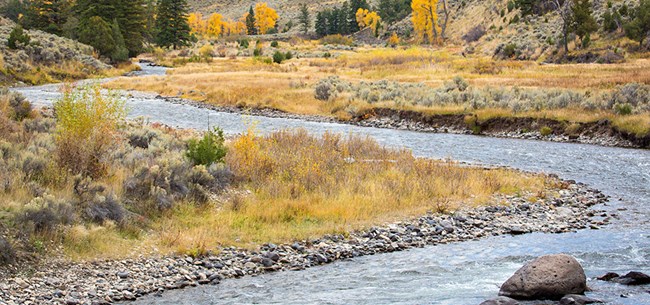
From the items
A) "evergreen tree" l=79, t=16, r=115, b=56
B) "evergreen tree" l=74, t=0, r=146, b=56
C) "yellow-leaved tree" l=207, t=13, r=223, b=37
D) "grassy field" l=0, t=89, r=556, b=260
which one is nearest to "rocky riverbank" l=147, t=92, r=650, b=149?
"grassy field" l=0, t=89, r=556, b=260

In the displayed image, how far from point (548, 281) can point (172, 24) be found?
90.7 metres

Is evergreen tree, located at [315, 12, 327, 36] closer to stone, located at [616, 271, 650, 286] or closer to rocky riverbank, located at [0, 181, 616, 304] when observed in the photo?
rocky riverbank, located at [0, 181, 616, 304]

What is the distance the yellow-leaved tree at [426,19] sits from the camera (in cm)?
10262

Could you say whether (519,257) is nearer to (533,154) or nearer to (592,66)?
(533,154)

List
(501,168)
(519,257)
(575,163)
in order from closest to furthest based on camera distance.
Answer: (519,257)
(501,168)
(575,163)

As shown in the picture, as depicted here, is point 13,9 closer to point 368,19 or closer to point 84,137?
point 368,19

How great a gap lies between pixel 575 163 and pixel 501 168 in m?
3.80

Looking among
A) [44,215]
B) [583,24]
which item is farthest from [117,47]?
→ [44,215]

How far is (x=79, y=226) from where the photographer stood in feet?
40.3

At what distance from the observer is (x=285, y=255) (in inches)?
507

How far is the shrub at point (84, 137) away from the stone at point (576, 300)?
1033cm

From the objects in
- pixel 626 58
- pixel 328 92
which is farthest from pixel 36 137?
pixel 626 58

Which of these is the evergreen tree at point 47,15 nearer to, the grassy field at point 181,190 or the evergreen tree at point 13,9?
the evergreen tree at point 13,9

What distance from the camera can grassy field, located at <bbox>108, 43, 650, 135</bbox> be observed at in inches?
1292
